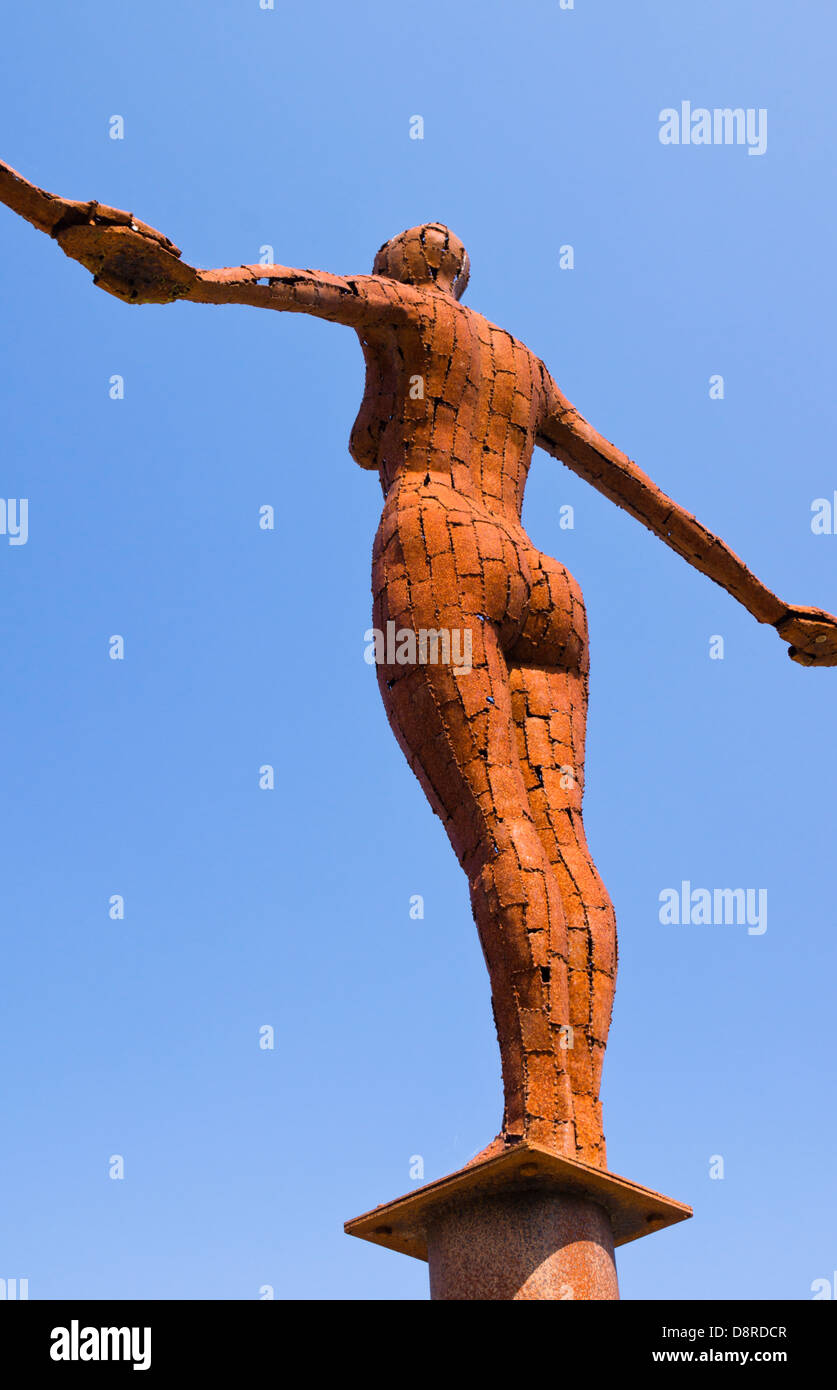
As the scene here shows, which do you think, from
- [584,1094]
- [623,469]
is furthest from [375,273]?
[584,1094]

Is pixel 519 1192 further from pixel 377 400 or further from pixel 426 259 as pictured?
pixel 426 259

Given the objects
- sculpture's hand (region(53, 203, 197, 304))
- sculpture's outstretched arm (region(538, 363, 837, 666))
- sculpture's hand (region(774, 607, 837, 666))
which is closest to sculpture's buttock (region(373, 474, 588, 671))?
sculpture's outstretched arm (region(538, 363, 837, 666))

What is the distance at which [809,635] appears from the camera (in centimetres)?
935

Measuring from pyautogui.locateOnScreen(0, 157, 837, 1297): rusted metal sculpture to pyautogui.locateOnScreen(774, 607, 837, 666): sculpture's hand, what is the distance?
0.03 meters

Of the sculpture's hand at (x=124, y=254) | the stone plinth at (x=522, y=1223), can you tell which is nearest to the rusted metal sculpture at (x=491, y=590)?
the sculpture's hand at (x=124, y=254)

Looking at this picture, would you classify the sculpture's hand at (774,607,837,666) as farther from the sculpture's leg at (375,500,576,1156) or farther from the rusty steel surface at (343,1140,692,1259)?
the rusty steel surface at (343,1140,692,1259)

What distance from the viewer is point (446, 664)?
23.6ft

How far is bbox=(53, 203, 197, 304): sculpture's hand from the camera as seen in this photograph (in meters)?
6.56

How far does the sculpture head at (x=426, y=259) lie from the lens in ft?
28.0

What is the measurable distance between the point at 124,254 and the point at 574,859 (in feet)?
10.8
